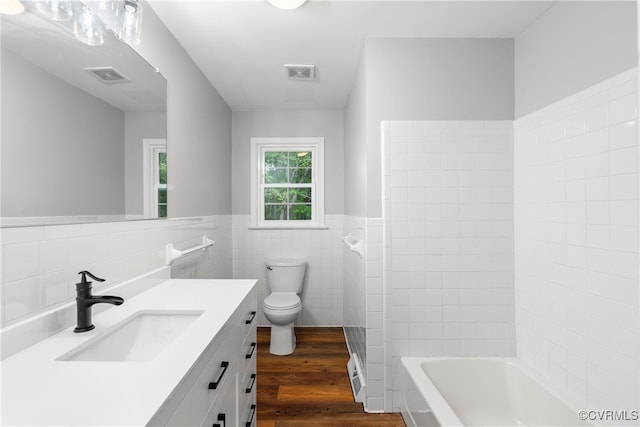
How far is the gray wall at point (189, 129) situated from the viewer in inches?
69.4

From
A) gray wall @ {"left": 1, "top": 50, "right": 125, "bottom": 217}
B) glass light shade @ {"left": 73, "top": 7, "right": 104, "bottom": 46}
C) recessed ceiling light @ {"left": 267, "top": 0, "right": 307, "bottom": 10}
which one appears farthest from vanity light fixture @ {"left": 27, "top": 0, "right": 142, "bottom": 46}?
recessed ceiling light @ {"left": 267, "top": 0, "right": 307, "bottom": 10}

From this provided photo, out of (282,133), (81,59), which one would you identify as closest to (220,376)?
(81,59)

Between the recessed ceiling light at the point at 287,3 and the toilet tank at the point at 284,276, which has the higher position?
the recessed ceiling light at the point at 287,3

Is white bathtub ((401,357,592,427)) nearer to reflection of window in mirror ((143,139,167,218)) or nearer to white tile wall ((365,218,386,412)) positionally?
white tile wall ((365,218,386,412))

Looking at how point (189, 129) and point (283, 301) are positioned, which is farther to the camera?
point (283, 301)

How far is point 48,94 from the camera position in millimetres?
1006

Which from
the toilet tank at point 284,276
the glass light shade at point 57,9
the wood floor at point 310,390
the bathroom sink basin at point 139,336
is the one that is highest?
the glass light shade at point 57,9

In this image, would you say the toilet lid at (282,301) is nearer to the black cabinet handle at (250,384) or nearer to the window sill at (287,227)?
the window sill at (287,227)

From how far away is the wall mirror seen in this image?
0.90 m

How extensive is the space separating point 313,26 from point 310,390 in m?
2.33

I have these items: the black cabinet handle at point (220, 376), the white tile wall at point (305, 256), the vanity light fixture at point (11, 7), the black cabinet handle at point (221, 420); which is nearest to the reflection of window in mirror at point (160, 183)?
the vanity light fixture at point (11, 7)

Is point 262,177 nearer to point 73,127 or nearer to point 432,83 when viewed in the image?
point 432,83

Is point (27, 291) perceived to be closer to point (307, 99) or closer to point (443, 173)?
point (443, 173)

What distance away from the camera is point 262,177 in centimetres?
337
